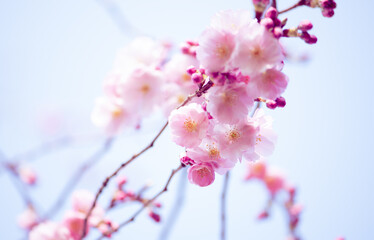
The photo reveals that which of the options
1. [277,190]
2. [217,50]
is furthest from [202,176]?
[277,190]

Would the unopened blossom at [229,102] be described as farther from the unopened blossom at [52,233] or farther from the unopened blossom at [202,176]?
the unopened blossom at [52,233]

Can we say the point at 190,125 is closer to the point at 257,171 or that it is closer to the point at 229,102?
the point at 229,102

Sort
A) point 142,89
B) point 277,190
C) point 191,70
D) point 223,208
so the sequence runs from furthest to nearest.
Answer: point 277,190 < point 142,89 < point 223,208 < point 191,70

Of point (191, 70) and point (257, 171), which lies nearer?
point (191, 70)

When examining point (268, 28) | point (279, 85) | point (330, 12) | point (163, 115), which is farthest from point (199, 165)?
point (163, 115)

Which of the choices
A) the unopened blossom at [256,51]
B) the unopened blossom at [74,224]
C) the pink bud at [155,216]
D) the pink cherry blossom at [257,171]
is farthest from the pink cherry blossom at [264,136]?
the pink cherry blossom at [257,171]

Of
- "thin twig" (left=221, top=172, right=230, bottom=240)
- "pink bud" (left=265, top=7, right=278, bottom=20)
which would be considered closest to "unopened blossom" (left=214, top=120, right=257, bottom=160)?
"pink bud" (left=265, top=7, right=278, bottom=20)

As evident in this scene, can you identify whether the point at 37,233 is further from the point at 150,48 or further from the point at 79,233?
the point at 150,48

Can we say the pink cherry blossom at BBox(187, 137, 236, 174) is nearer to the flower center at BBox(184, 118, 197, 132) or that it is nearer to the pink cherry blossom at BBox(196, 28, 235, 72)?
the flower center at BBox(184, 118, 197, 132)
